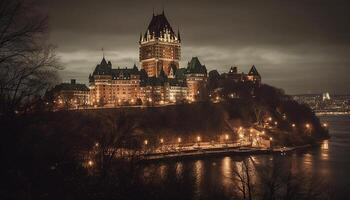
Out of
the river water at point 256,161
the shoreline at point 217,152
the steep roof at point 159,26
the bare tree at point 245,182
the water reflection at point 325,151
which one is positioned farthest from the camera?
the steep roof at point 159,26

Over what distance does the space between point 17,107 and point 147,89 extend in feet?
259

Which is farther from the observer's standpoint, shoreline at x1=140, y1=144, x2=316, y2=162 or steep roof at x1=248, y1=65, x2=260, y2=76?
steep roof at x1=248, y1=65, x2=260, y2=76

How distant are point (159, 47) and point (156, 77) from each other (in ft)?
41.0

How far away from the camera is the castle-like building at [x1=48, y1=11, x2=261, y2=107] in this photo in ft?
270

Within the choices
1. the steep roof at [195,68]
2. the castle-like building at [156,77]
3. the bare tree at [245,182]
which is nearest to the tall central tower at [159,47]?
the castle-like building at [156,77]

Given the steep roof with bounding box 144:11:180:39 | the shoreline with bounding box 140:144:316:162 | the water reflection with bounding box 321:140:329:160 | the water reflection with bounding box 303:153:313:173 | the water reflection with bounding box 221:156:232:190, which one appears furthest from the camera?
the steep roof with bounding box 144:11:180:39

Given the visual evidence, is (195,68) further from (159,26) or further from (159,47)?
(159,26)

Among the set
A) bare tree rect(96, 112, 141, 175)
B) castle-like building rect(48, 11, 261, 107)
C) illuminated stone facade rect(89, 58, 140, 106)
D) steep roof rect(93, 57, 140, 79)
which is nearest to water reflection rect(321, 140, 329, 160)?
castle-like building rect(48, 11, 261, 107)

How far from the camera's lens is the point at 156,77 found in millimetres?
89750

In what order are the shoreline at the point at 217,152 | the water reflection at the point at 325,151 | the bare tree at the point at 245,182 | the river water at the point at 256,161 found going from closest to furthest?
the bare tree at the point at 245,182, the river water at the point at 256,161, the shoreline at the point at 217,152, the water reflection at the point at 325,151

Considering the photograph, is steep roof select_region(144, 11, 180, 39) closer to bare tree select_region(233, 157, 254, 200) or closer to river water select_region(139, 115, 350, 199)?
river water select_region(139, 115, 350, 199)

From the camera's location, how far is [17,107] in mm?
6609

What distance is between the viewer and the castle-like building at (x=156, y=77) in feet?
270

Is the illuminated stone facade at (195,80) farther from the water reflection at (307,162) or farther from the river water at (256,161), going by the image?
the water reflection at (307,162)
